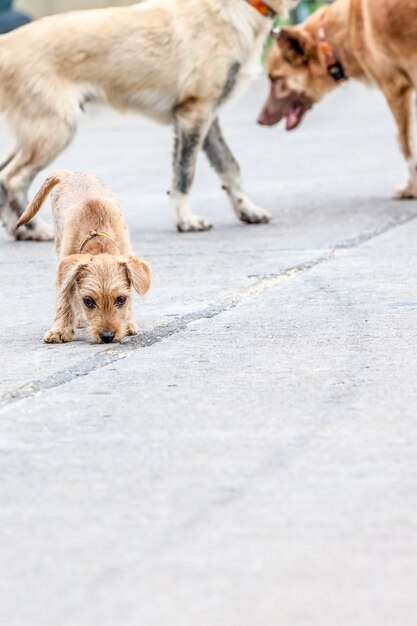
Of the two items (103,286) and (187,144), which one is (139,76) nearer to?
(187,144)

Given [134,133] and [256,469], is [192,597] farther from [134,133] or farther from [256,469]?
[134,133]

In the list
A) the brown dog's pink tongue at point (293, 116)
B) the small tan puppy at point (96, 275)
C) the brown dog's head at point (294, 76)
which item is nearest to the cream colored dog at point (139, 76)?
the brown dog's head at point (294, 76)

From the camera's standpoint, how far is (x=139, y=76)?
397 inches

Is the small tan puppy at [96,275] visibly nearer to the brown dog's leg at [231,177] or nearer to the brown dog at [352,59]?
the brown dog's leg at [231,177]

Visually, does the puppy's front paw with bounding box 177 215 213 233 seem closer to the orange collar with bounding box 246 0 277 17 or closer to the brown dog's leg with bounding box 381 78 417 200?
the orange collar with bounding box 246 0 277 17

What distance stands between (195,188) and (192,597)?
9339 millimetres

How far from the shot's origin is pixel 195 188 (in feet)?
40.4

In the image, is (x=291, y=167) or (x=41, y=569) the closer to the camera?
(x=41, y=569)

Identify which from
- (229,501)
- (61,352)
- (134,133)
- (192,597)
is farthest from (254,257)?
(134,133)

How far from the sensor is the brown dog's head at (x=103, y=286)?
19.4 feet

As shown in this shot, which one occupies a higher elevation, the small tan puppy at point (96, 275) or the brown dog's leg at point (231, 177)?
the small tan puppy at point (96, 275)

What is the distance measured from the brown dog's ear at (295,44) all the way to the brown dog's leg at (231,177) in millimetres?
2059

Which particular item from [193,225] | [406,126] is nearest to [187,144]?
[193,225]

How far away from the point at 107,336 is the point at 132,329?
20 centimetres
